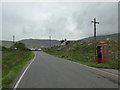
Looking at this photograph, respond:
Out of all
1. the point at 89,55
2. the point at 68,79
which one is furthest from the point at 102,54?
the point at 89,55

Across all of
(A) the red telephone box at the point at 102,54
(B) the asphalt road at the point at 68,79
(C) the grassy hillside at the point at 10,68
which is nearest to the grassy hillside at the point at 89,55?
(A) the red telephone box at the point at 102,54

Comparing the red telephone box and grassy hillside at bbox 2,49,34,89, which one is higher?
the red telephone box

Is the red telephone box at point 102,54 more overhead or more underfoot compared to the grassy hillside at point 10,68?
more overhead

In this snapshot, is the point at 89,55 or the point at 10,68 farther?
the point at 89,55

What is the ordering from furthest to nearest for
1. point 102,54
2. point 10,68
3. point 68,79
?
point 102,54 < point 10,68 < point 68,79

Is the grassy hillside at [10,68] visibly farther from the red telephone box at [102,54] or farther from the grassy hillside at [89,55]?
the red telephone box at [102,54]

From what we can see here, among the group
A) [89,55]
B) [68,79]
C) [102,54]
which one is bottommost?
[89,55]

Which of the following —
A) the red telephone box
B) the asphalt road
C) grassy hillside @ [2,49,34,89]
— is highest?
the red telephone box

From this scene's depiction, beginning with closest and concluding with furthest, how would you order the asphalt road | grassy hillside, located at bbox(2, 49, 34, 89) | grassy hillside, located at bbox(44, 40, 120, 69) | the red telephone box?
the asphalt road, grassy hillside, located at bbox(2, 49, 34, 89), grassy hillside, located at bbox(44, 40, 120, 69), the red telephone box

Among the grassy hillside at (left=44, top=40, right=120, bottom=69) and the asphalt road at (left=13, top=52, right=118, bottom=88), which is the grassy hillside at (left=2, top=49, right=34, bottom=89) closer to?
the asphalt road at (left=13, top=52, right=118, bottom=88)

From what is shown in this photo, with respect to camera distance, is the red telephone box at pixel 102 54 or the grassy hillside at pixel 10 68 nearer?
the grassy hillside at pixel 10 68

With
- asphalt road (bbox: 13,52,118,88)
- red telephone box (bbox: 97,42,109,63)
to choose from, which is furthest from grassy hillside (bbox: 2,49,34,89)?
red telephone box (bbox: 97,42,109,63)

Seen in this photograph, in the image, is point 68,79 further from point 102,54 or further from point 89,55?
point 89,55

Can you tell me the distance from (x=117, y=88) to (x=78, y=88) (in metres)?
1.68
